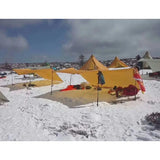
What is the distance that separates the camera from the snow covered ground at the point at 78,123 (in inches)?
86.7

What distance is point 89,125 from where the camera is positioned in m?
2.56

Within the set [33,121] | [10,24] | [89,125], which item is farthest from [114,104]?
[10,24]

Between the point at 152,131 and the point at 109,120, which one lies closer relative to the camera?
the point at 152,131

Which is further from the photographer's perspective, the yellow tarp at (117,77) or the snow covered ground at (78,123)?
the yellow tarp at (117,77)

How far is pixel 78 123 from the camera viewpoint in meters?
2.66

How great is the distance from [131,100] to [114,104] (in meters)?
0.69

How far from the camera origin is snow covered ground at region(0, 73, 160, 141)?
2201 mm

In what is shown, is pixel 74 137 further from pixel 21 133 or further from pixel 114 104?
pixel 114 104

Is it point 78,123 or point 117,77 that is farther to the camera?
point 117,77

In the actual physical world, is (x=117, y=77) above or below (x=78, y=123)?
above

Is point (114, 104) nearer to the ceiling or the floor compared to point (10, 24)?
nearer to the floor

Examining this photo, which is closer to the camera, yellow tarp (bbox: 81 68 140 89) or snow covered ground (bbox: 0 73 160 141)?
snow covered ground (bbox: 0 73 160 141)

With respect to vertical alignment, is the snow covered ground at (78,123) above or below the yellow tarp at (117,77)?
below

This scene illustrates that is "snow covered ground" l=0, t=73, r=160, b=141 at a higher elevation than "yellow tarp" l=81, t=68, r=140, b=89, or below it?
below
